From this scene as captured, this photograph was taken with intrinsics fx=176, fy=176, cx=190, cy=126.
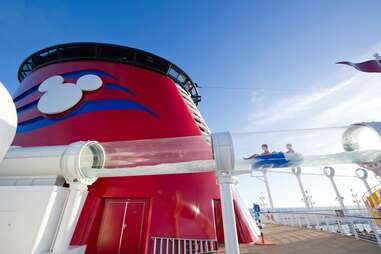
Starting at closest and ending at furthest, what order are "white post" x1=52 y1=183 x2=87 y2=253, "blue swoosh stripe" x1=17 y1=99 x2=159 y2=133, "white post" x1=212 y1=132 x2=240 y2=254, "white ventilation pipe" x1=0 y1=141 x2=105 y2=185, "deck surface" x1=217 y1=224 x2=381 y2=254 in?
1. "white post" x1=212 y1=132 x2=240 y2=254
2. "white post" x1=52 y1=183 x2=87 y2=253
3. "white ventilation pipe" x1=0 y1=141 x2=105 y2=185
4. "deck surface" x1=217 y1=224 x2=381 y2=254
5. "blue swoosh stripe" x1=17 y1=99 x2=159 y2=133

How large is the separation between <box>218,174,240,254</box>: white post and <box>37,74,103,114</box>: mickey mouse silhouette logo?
21.0ft

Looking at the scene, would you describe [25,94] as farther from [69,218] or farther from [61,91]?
[69,218]

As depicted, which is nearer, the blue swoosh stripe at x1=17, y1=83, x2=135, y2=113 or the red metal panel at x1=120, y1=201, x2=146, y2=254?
the red metal panel at x1=120, y1=201, x2=146, y2=254

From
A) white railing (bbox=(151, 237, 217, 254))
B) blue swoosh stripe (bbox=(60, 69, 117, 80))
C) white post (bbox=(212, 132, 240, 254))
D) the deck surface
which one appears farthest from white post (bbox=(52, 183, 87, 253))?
blue swoosh stripe (bbox=(60, 69, 117, 80))

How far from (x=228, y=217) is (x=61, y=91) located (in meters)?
7.78

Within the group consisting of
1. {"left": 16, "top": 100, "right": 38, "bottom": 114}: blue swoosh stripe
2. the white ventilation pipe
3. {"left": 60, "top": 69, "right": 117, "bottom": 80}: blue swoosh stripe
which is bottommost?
the white ventilation pipe

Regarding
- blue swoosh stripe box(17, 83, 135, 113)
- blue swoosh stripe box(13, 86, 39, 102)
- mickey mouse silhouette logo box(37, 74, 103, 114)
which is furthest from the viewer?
blue swoosh stripe box(13, 86, 39, 102)

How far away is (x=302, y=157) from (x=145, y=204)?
4351mm

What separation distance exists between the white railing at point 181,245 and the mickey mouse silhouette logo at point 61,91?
18.8ft

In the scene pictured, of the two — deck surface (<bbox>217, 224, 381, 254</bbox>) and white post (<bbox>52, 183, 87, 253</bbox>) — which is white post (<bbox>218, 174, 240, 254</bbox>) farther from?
white post (<bbox>52, 183, 87, 253</bbox>)

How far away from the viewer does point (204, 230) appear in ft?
16.8

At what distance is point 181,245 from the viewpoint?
15.5 feet

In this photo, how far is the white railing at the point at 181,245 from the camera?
4.59 m

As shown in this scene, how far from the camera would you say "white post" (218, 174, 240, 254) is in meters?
2.99
